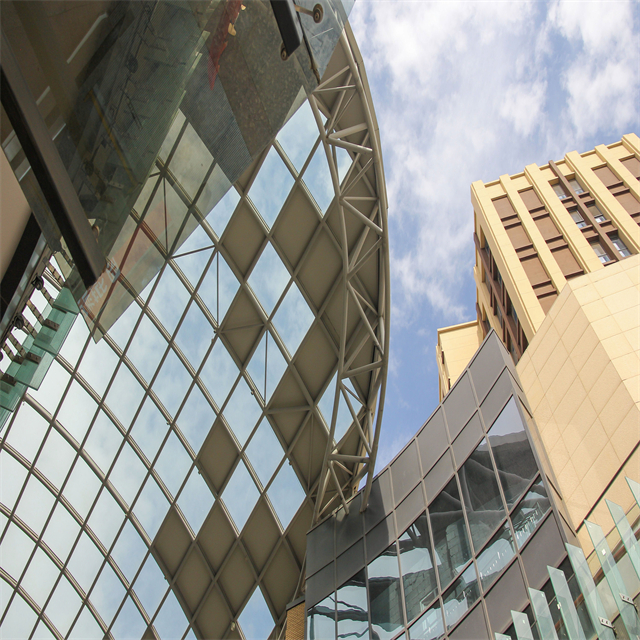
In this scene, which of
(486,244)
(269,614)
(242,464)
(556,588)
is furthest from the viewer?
(486,244)

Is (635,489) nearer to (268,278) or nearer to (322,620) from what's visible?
(322,620)

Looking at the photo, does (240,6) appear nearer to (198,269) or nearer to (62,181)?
(62,181)

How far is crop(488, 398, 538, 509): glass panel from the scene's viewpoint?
14.3 m

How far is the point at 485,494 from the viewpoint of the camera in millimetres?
15453

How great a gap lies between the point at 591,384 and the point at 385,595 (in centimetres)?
1018

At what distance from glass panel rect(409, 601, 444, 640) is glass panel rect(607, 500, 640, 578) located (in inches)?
308

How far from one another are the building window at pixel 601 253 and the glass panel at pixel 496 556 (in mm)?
30979

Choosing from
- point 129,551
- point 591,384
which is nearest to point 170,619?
point 129,551

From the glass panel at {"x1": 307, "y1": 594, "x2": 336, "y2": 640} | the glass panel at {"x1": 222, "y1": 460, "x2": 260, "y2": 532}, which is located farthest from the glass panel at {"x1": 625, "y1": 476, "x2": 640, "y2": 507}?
the glass panel at {"x1": 222, "y1": 460, "x2": 260, "y2": 532}

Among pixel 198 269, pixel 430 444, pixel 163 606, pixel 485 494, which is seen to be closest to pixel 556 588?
pixel 485 494

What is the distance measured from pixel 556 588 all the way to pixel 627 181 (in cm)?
4423

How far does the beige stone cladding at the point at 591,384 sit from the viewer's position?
16.5 m

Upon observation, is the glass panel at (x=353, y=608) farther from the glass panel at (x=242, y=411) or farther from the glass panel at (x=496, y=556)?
the glass panel at (x=242, y=411)

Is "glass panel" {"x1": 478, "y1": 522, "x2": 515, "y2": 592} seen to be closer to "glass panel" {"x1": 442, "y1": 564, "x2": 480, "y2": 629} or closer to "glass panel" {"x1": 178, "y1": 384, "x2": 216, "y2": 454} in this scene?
"glass panel" {"x1": 442, "y1": 564, "x2": 480, "y2": 629}
